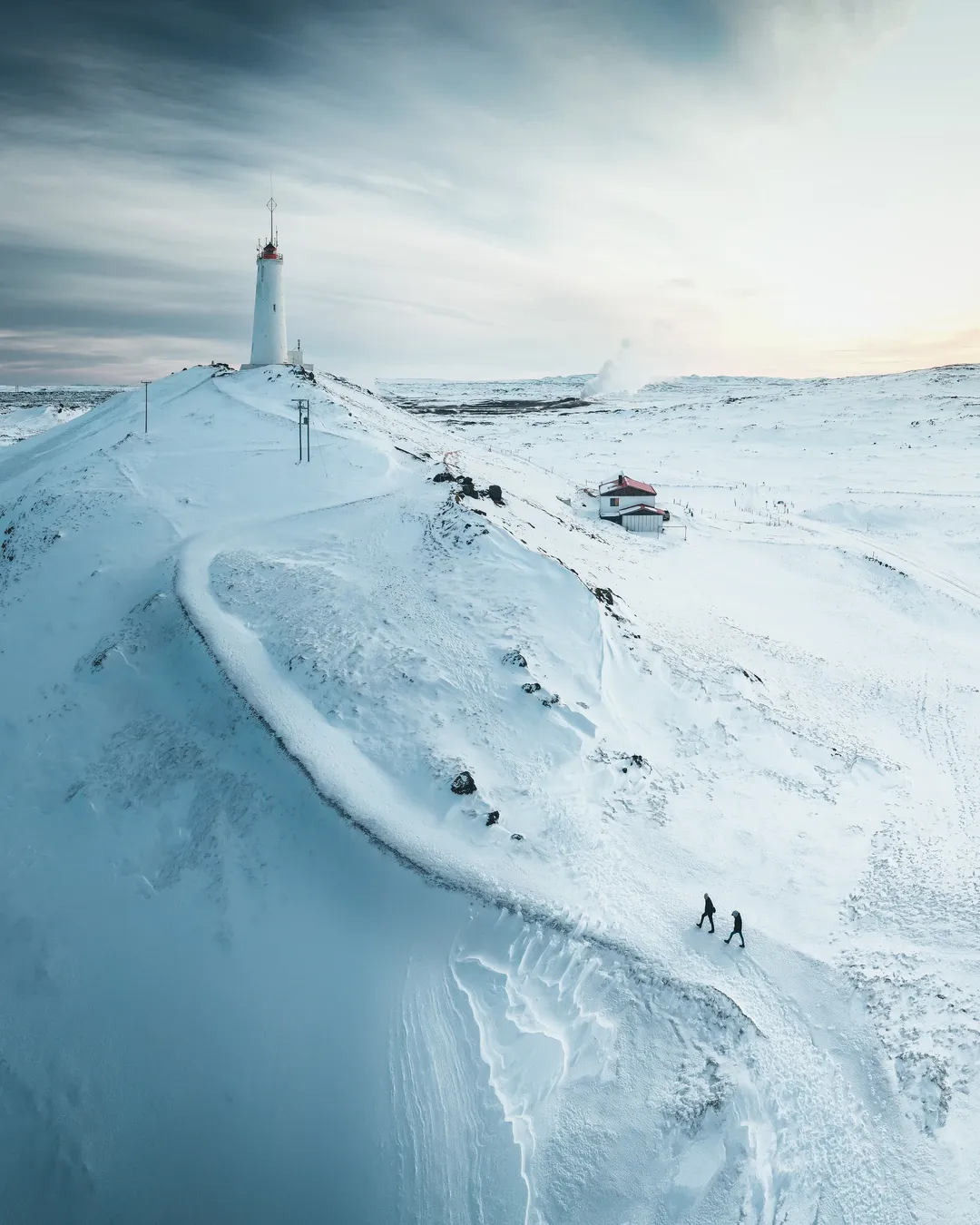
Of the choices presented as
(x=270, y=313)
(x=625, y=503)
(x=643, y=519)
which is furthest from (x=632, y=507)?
(x=270, y=313)

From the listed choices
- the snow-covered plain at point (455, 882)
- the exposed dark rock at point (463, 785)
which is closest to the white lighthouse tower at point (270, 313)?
the snow-covered plain at point (455, 882)

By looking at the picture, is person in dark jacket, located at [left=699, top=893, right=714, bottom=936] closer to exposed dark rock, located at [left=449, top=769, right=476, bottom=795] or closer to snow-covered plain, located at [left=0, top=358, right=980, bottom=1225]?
snow-covered plain, located at [left=0, top=358, right=980, bottom=1225]

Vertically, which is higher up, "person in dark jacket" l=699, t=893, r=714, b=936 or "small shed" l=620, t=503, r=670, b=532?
"small shed" l=620, t=503, r=670, b=532

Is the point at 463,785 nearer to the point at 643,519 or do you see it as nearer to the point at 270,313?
the point at 643,519

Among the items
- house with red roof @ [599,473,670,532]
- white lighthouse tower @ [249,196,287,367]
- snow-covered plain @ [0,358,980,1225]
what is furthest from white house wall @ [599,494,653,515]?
white lighthouse tower @ [249,196,287,367]

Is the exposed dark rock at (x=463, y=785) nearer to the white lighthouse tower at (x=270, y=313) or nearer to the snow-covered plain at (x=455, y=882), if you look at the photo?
the snow-covered plain at (x=455, y=882)
